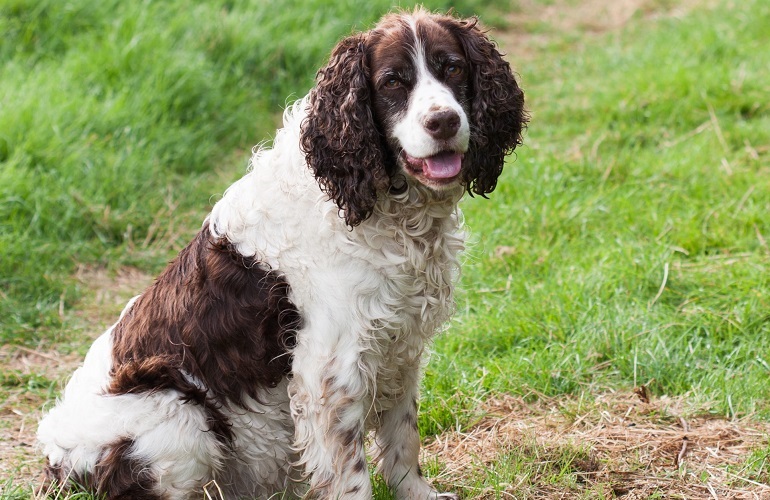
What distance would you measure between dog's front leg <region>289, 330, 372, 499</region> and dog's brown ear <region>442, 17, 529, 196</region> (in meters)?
0.79

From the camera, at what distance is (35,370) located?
5035 millimetres

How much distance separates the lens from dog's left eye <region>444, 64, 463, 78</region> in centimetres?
343

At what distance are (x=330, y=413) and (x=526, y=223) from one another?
2863mm

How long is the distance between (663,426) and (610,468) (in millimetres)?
440

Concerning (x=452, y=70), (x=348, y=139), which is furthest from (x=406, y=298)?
(x=452, y=70)

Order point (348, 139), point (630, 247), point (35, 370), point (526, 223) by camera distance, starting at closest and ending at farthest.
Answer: point (348, 139) < point (35, 370) < point (630, 247) < point (526, 223)

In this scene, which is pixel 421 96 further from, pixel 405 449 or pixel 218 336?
pixel 405 449

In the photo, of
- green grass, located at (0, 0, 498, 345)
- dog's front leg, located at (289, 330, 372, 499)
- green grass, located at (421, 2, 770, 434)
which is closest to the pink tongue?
dog's front leg, located at (289, 330, 372, 499)

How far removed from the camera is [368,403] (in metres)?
3.58

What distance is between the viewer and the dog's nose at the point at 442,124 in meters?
3.24

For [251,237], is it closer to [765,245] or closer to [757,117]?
[765,245]

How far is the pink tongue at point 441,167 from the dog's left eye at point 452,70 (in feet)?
0.97

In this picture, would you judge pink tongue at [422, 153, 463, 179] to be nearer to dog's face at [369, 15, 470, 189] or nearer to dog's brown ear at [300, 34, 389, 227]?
dog's face at [369, 15, 470, 189]

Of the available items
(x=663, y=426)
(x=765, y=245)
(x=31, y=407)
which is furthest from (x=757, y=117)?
(x=31, y=407)
